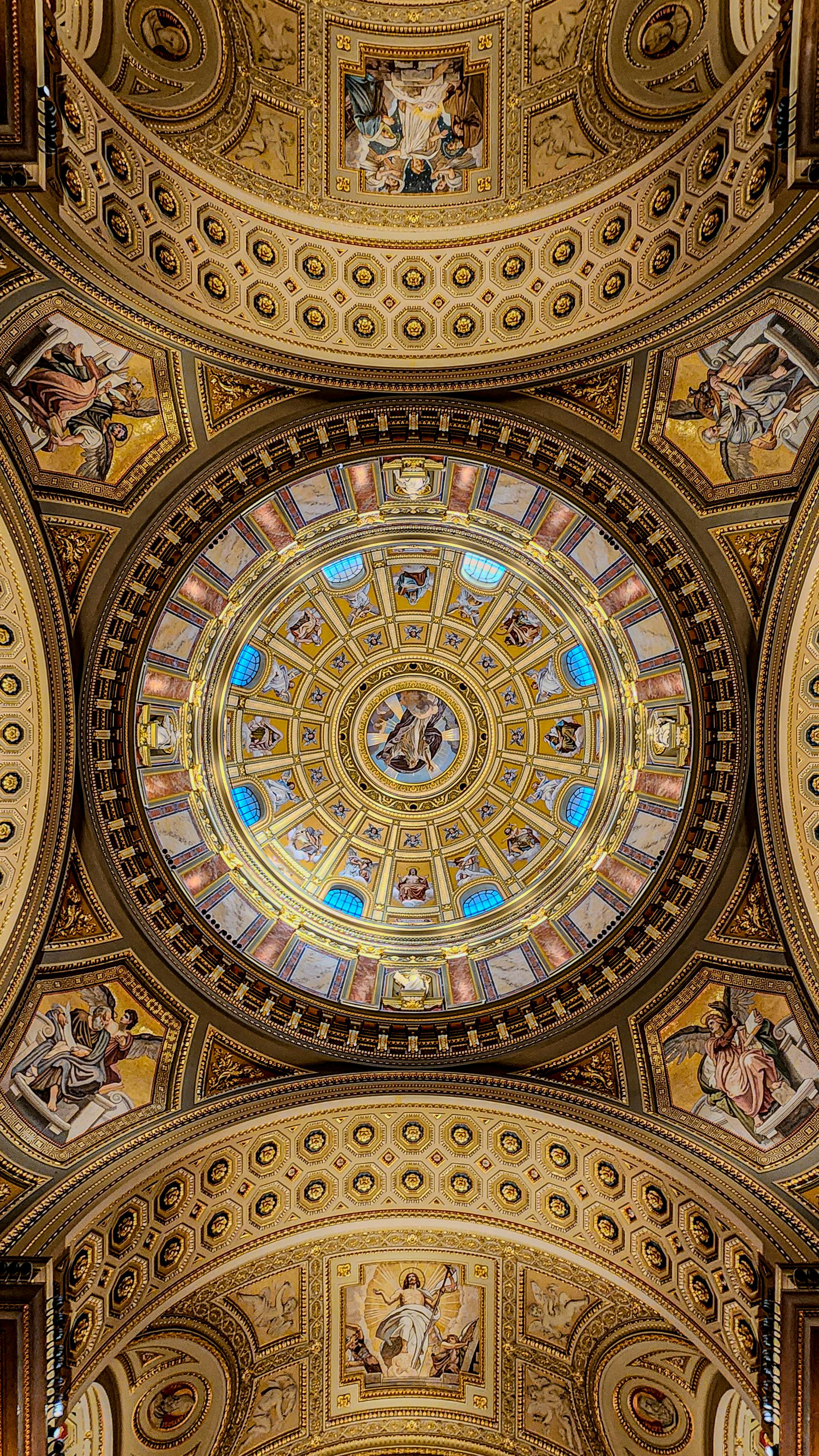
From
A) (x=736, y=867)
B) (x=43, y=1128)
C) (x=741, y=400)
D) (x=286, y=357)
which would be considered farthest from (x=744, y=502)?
(x=43, y=1128)

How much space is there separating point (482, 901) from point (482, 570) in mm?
8832

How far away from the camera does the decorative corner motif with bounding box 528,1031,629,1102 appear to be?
19.0 m

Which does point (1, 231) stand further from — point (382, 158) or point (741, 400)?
point (741, 400)

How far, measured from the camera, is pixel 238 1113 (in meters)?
18.1

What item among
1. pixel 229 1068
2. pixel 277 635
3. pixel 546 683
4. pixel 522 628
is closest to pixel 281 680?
pixel 277 635

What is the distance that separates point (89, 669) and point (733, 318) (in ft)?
44.6

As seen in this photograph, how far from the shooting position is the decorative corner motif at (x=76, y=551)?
680 inches

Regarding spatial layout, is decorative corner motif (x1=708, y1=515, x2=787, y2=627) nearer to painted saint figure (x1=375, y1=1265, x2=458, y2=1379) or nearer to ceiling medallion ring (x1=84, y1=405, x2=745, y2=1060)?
ceiling medallion ring (x1=84, y1=405, x2=745, y2=1060)

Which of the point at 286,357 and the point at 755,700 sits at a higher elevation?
the point at 286,357

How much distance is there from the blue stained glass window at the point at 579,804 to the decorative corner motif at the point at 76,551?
41.7ft

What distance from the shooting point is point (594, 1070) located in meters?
19.3

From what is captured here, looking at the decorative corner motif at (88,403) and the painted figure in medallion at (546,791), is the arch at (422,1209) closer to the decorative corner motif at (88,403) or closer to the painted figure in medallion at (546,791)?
the painted figure in medallion at (546,791)

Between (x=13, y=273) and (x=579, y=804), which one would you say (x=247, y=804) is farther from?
(x=13, y=273)

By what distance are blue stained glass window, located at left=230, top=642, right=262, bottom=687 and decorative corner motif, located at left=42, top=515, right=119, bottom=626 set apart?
16.8 ft
